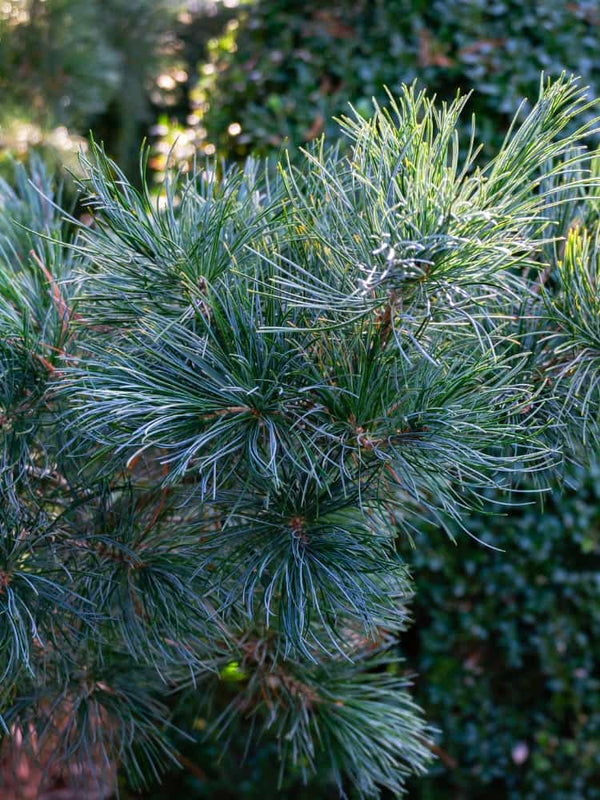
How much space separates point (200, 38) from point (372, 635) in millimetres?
2690

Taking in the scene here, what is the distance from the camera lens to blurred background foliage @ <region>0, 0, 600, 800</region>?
4.91 feet

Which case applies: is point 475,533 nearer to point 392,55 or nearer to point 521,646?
point 521,646

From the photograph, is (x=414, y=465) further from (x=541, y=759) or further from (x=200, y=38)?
(x=200, y=38)

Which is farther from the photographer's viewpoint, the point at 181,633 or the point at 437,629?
the point at 437,629

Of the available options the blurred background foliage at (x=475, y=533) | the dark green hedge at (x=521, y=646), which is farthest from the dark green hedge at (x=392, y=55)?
the dark green hedge at (x=521, y=646)

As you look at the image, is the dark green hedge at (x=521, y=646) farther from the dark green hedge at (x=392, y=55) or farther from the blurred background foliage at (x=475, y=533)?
the dark green hedge at (x=392, y=55)

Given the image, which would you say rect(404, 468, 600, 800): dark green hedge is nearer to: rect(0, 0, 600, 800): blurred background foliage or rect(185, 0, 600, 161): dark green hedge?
rect(0, 0, 600, 800): blurred background foliage

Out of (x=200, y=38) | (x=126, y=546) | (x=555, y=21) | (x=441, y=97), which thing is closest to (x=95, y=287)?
(x=126, y=546)

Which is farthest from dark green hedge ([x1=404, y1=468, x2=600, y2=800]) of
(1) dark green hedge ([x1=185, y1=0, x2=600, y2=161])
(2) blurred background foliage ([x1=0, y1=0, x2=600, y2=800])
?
(1) dark green hedge ([x1=185, y1=0, x2=600, y2=161])

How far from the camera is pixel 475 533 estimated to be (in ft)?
5.05

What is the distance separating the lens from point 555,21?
1.50 meters

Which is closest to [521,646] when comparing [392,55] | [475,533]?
[475,533]

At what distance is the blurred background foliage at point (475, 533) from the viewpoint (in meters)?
1.50

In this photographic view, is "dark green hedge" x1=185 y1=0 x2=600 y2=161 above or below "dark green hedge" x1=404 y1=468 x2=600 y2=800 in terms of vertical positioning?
above
